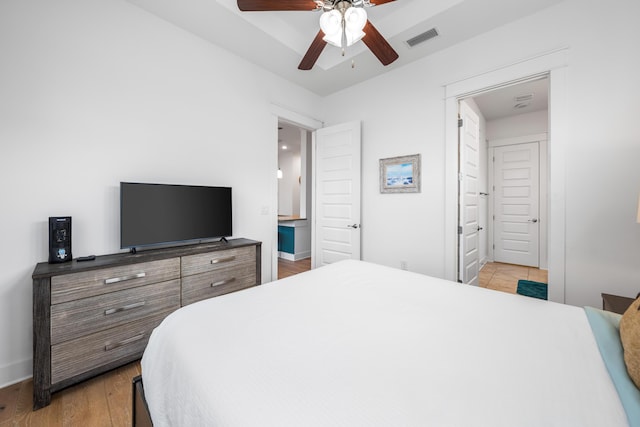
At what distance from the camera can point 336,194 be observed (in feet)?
12.0

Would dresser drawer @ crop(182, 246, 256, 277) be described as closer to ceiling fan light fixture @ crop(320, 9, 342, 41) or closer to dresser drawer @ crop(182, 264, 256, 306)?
dresser drawer @ crop(182, 264, 256, 306)

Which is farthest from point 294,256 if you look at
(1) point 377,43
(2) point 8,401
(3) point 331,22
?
(3) point 331,22

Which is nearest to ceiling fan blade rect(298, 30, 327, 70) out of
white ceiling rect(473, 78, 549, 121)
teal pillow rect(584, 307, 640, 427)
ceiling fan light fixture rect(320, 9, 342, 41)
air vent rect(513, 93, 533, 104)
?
ceiling fan light fixture rect(320, 9, 342, 41)

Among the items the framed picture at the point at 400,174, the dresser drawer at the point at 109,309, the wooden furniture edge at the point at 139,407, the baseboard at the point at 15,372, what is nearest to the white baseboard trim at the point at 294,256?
the framed picture at the point at 400,174

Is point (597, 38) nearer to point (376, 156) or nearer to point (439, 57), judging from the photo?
point (439, 57)

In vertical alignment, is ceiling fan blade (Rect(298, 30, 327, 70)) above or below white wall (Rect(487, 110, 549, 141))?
below

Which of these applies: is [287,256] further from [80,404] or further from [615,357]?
[615,357]

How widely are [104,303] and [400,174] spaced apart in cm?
305

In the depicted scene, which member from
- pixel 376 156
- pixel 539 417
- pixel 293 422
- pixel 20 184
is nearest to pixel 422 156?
pixel 376 156

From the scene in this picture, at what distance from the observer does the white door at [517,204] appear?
4645 millimetres

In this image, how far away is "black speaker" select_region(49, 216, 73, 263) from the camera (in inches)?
68.7

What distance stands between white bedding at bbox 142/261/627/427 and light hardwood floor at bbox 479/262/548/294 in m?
2.85

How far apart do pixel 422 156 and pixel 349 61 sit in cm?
140

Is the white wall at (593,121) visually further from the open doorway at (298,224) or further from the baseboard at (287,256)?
the baseboard at (287,256)
